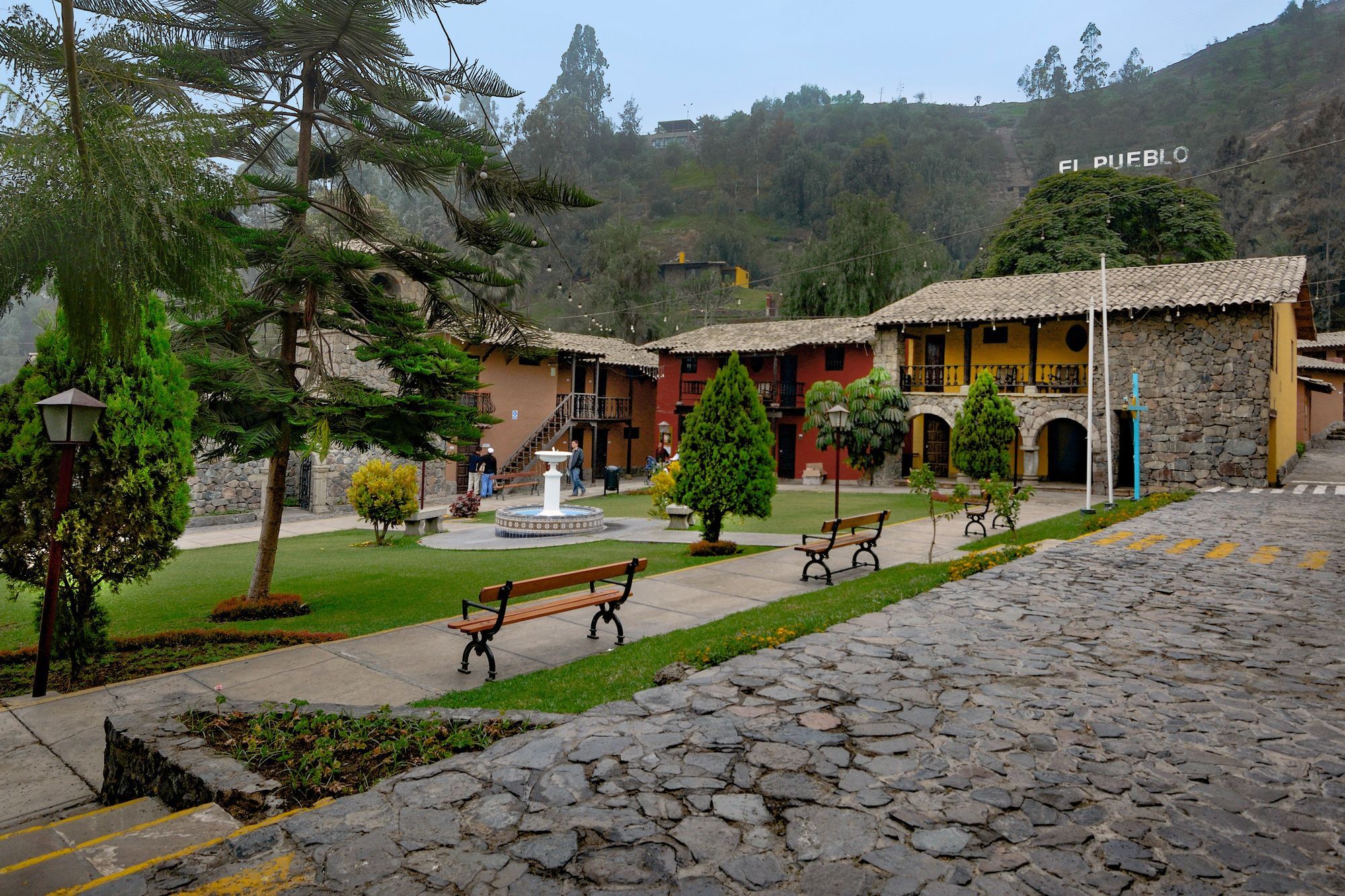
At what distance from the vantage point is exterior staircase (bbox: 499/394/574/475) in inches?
1091

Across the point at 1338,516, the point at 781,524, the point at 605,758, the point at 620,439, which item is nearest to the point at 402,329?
the point at 605,758

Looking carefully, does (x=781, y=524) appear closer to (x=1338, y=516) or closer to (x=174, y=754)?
(x=1338, y=516)

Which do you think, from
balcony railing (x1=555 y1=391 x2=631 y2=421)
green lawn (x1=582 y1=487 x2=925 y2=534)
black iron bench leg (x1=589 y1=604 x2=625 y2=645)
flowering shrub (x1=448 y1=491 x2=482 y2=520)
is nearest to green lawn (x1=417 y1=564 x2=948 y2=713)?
black iron bench leg (x1=589 y1=604 x2=625 y2=645)

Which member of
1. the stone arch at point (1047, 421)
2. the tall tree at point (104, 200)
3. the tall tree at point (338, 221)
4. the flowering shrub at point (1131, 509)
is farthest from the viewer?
the stone arch at point (1047, 421)

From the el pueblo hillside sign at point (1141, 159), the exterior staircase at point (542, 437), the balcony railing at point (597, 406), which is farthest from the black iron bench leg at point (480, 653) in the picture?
the el pueblo hillside sign at point (1141, 159)

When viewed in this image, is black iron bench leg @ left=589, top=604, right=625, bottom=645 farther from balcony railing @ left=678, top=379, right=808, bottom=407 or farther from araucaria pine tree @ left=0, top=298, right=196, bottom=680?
balcony railing @ left=678, top=379, right=808, bottom=407

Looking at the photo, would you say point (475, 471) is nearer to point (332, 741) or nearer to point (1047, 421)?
point (1047, 421)

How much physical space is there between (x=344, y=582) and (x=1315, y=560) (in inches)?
470

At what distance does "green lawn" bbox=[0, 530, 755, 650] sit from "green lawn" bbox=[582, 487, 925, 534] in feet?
9.54

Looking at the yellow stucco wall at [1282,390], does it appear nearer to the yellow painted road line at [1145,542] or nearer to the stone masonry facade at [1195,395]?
the stone masonry facade at [1195,395]

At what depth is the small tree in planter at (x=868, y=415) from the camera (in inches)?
922

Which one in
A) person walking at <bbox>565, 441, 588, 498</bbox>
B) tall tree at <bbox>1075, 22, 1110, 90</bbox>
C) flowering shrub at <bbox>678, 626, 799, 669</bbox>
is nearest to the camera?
flowering shrub at <bbox>678, 626, 799, 669</bbox>

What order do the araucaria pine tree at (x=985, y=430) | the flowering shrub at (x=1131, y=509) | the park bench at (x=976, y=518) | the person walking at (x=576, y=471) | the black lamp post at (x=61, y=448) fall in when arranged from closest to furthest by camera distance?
the black lamp post at (x=61, y=448) → the flowering shrub at (x=1131, y=509) → the park bench at (x=976, y=518) → the araucaria pine tree at (x=985, y=430) → the person walking at (x=576, y=471)

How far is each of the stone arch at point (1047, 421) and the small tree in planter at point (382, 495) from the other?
17514 millimetres
